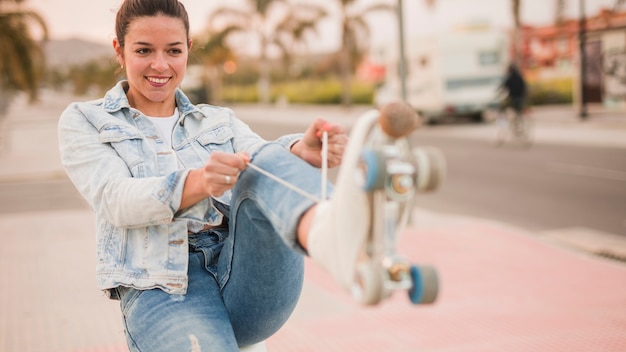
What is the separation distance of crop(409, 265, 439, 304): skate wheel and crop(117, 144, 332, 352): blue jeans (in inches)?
12.4

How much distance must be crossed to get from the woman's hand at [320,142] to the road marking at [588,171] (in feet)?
28.2

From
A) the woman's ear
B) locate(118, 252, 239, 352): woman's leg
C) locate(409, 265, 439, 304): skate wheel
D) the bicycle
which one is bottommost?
the bicycle

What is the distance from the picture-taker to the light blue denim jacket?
1986 mm

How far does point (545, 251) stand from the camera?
6.10m

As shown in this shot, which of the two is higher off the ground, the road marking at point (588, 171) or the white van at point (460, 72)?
the white van at point (460, 72)

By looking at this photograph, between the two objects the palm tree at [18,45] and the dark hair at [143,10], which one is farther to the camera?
the palm tree at [18,45]

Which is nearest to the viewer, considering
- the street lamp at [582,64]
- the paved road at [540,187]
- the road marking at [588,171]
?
the paved road at [540,187]

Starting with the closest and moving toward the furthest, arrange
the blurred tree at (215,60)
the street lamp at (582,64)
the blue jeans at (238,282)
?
the blue jeans at (238,282), the street lamp at (582,64), the blurred tree at (215,60)

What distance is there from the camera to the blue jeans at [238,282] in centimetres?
187

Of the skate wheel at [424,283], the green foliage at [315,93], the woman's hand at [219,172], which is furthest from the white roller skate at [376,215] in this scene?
the green foliage at [315,93]

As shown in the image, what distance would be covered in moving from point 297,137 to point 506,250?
4308 mm

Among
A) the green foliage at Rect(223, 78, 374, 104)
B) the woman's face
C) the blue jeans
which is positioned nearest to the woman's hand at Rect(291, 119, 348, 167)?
the blue jeans

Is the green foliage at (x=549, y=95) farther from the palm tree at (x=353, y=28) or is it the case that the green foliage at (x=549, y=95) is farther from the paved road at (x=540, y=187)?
the paved road at (x=540, y=187)

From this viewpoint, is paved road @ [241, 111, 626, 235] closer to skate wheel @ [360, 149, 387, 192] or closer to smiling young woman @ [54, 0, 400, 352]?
smiling young woman @ [54, 0, 400, 352]
